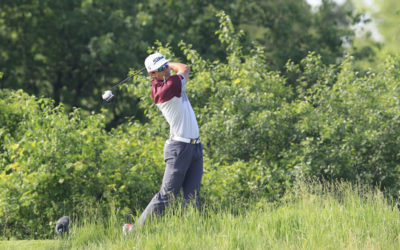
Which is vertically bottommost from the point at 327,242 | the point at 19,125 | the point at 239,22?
the point at 327,242

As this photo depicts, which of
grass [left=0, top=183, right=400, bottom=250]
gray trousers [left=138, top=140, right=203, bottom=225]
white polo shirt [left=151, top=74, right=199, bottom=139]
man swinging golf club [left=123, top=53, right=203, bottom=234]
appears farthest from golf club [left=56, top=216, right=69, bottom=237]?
white polo shirt [left=151, top=74, right=199, bottom=139]

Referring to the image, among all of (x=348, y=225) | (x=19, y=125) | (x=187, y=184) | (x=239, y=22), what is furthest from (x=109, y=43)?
(x=348, y=225)

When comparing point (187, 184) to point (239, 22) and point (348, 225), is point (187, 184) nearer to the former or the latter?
point (348, 225)

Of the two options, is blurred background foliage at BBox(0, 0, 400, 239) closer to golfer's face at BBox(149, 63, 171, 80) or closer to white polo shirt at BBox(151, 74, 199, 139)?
white polo shirt at BBox(151, 74, 199, 139)

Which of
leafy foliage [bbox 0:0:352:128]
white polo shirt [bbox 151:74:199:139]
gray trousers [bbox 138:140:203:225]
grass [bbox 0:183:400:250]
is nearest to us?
grass [bbox 0:183:400:250]

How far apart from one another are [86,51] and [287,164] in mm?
11631

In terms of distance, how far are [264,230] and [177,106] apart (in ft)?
5.28

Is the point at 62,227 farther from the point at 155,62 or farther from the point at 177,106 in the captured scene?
the point at 155,62

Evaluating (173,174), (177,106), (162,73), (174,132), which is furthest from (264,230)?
(162,73)

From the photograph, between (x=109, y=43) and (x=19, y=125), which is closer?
(x=19, y=125)

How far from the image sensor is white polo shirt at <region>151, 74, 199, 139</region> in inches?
229

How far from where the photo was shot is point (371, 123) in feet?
30.4

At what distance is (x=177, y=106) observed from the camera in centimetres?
592

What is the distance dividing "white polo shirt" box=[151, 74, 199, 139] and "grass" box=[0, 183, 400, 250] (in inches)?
33.5
